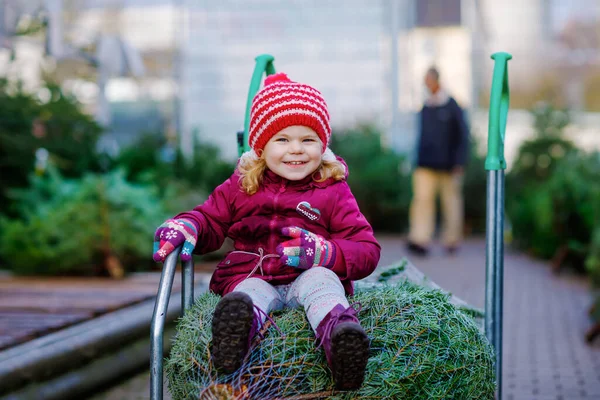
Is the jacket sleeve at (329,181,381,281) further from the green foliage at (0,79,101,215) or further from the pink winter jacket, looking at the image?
the green foliage at (0,79,101,215)

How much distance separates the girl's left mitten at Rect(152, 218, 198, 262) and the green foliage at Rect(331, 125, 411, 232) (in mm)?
8669

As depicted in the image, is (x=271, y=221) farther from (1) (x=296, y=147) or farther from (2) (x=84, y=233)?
(2) (x=84, y=233)

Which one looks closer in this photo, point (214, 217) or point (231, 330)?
point (231, 330)

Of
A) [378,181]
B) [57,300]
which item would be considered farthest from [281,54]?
[57,300]

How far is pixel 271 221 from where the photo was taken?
2.95 m

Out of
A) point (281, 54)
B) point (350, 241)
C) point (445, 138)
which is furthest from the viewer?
point (281, 54)

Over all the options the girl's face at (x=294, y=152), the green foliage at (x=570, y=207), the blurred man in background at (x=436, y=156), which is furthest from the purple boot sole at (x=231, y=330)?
the blurred man in background at (x=436, y=156)

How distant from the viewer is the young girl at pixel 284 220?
267cm

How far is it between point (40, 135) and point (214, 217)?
202 inches

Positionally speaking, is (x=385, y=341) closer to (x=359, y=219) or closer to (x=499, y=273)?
(x=359, y=219)

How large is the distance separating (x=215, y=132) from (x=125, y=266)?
8739 millimetres

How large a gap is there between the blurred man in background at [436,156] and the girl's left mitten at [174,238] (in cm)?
645

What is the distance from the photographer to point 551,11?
16266 mm

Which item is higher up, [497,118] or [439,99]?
[497,118]
